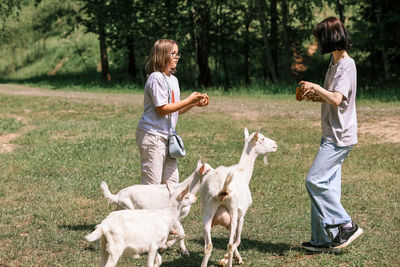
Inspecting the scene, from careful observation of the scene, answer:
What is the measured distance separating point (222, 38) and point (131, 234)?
24.9 metres

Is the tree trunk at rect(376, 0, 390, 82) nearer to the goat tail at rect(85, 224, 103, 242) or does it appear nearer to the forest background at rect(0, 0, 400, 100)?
the forest background at rect(0, 0, 400, 100)

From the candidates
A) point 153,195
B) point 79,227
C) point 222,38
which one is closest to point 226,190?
point 153,195

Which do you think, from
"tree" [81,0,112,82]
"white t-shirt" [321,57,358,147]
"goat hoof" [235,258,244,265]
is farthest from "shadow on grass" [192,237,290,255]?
"tree" [81,0,112,82]

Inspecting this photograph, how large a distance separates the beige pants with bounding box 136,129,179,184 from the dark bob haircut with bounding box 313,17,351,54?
6.46 ft

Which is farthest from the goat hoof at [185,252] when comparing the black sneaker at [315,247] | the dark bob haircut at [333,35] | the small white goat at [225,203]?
the dark bob haircut at [333,35]

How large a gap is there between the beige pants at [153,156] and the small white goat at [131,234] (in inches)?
40.8

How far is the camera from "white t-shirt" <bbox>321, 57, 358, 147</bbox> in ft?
17.9

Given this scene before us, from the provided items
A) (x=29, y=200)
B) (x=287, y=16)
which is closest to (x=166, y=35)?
(x=287, y=16)

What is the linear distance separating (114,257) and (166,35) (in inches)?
926

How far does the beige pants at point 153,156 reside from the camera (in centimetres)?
586

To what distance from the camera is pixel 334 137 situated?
220 inches

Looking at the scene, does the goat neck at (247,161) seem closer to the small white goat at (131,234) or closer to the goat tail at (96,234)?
the small white goat at (131,234)

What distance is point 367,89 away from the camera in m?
20.8

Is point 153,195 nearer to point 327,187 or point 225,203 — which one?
point 225,203
